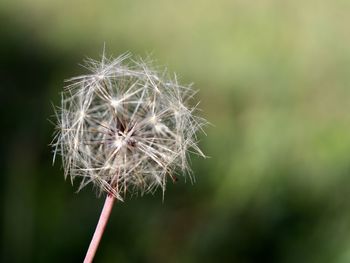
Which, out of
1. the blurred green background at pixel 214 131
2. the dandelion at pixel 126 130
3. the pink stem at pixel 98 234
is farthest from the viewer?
the blurred green background at pixel 214 131

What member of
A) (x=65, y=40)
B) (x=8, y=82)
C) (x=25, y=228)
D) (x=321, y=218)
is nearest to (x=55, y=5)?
(x=65, y=40)

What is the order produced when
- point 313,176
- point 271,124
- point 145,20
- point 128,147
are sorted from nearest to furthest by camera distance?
point 128,147, point 313,176, point 271,124, point 145,20

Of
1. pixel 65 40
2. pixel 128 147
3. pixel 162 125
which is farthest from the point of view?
pixel 65 40

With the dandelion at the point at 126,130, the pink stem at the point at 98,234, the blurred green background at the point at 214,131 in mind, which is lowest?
the pink stem at the point at 98,234

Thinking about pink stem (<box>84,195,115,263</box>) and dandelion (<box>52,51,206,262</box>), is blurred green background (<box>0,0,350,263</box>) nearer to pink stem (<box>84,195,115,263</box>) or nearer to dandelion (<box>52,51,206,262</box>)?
dandelion (<box>52,51,206,262</box>)

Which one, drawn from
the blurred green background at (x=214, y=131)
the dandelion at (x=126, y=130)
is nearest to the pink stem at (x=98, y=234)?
the dandelion at (x=126, y=130)

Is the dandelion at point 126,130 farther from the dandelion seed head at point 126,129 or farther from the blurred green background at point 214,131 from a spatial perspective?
the blurred green background at point 214,131

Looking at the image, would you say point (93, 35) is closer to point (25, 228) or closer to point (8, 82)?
point (8, 82)

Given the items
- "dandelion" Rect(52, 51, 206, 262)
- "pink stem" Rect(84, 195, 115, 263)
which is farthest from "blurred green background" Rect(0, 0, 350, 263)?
"pink stem" Rect(84, 195, 115, 263)
